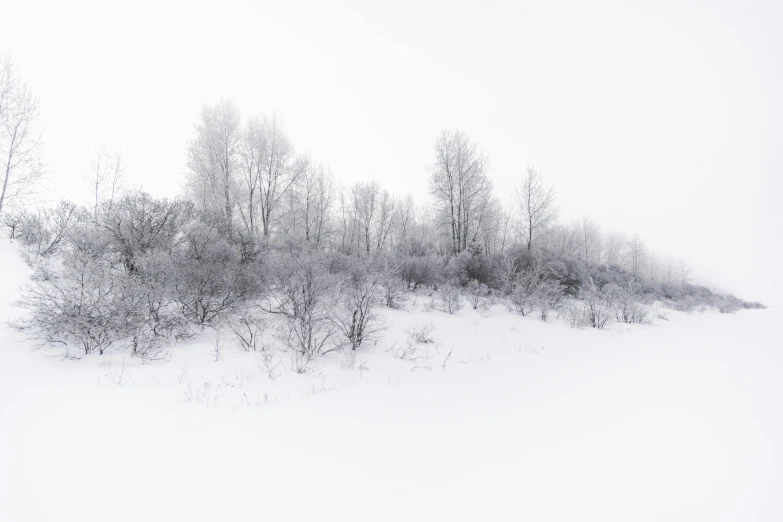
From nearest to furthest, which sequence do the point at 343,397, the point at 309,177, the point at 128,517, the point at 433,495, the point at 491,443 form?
1. the point at 128,517
2. the point at 433,495
3. the point at 491,443
4. the point at 343,397
5. the point at 309,177

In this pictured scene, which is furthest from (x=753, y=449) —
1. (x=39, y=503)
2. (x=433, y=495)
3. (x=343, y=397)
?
(x=39, y=503)

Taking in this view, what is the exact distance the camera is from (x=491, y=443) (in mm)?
3199

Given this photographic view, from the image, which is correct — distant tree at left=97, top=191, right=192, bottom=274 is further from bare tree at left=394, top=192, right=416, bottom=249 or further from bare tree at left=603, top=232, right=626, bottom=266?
bare tree at left=603, top=232, right=626, bottom=266

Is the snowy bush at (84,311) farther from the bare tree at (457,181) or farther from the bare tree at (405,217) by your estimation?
the bare tree at (405,217)

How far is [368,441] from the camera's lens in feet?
10.4

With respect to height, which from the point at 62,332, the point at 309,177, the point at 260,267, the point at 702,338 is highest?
the point at 309,177

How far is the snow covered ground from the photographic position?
2281 millimetres

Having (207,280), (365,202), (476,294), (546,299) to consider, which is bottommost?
(546,299)

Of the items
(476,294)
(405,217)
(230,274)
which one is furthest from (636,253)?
(230,274)

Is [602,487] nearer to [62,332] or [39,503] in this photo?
[39,503]

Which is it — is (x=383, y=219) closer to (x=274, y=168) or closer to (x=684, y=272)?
(x=274, y=168)

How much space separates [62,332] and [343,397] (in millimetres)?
5948

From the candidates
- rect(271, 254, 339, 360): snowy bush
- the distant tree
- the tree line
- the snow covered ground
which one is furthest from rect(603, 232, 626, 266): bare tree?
the distant tree

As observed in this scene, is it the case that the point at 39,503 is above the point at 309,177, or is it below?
below
